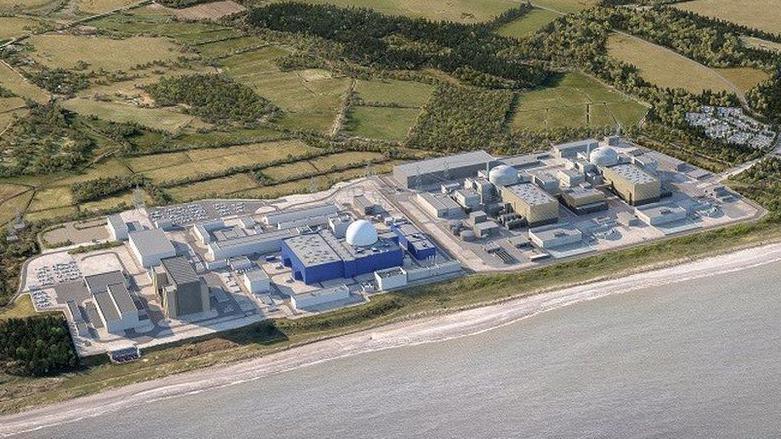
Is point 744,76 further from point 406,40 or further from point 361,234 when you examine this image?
point 361,234

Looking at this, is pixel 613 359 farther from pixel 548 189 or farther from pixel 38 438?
pixel 38 438

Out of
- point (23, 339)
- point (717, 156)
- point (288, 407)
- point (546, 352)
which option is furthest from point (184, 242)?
point (717, 156)

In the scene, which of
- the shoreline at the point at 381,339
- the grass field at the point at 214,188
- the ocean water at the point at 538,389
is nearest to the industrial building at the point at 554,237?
the shoreline at the point at 381,339

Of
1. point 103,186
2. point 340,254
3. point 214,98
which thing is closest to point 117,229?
point 103,186

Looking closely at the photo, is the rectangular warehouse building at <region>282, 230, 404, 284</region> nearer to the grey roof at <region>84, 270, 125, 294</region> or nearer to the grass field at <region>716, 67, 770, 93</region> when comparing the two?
the grey roof at <region>84, 270, 125, 294</region>

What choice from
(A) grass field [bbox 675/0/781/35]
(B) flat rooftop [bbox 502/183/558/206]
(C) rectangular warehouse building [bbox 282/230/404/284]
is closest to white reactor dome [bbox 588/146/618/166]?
(B) flat rooftop [bbox 502/183/558/206]

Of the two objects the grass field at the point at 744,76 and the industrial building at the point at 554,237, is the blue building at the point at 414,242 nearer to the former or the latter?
the industrial building at the point at 554,237
